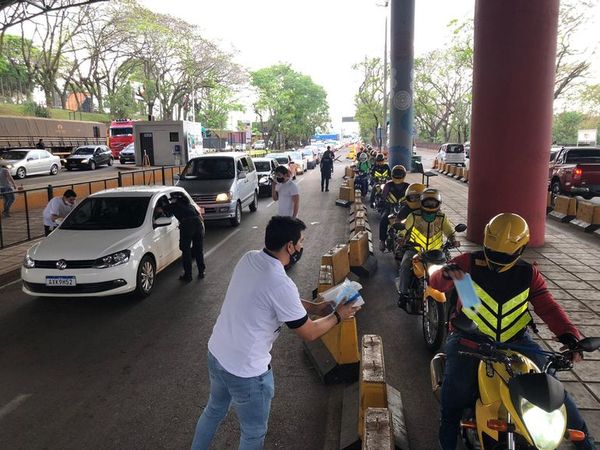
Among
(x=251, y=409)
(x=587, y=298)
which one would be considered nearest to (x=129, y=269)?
(x=251, y=409)

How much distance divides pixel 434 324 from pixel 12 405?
4.19 meters

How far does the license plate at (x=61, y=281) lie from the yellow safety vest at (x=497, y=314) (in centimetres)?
550

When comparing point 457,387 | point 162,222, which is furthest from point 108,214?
point 457,387

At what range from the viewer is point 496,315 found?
126 inches

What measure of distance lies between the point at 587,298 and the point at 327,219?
28.6 ft

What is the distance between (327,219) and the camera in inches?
593

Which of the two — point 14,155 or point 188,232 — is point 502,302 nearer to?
point 188,232

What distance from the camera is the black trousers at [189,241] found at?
8375 mm

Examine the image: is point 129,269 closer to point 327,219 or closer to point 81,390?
point 81,390

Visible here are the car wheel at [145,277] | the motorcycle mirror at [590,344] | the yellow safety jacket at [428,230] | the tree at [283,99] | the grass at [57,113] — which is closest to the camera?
the motorcycle mirror at [590,344]

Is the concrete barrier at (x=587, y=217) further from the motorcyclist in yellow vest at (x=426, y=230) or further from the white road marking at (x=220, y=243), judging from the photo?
the white road marking at (x=220, y=243)

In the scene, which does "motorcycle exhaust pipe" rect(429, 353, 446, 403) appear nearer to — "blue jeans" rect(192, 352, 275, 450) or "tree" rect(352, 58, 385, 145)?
"blue jeans" rect(192, 352, 275, 450)

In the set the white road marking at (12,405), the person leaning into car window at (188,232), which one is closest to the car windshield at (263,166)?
the person leaning into car window at (188,232)

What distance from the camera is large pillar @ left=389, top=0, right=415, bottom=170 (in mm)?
23641
